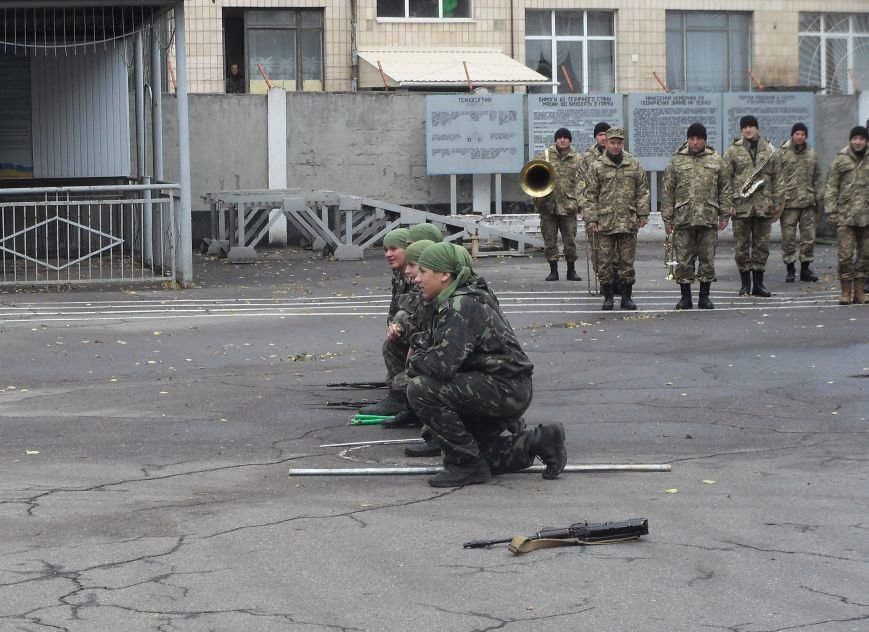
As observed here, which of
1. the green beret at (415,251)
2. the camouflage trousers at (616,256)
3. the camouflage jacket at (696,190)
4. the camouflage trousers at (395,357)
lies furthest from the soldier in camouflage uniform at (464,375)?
the camouflage jacket at (696,190)

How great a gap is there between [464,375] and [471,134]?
1918 cm

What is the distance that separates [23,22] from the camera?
2069 centimetres

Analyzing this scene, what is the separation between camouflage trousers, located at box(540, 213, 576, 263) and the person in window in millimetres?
13941

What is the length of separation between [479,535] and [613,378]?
16.6 feet

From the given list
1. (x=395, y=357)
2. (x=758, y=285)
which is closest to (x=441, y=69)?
(x=758, y=285)

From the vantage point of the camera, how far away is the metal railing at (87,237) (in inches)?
770

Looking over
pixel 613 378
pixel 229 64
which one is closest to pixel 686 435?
pixel 613 378

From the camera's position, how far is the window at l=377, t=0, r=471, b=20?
32750mm

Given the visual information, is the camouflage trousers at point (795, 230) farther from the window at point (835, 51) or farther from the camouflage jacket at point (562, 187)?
the window at point (835, 51)

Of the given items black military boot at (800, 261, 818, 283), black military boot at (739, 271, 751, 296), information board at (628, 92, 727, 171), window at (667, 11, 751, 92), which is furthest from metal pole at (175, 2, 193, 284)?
window at (667, 11, 751, 92)

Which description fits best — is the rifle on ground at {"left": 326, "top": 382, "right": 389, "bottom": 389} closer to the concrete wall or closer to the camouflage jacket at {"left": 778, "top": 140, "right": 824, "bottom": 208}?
the camouflage jacket at {"left": 778, "top": 140, "right": 824, "bottom": 208}

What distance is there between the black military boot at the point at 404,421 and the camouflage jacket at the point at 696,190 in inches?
287

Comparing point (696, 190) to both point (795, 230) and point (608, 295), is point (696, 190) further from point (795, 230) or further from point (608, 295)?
point (795, 230)

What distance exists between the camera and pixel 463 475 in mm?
7871
